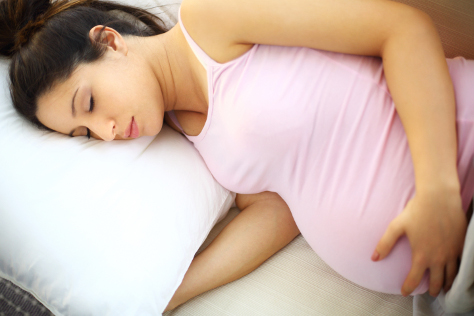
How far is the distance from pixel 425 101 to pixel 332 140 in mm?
194

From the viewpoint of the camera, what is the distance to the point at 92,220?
754mm

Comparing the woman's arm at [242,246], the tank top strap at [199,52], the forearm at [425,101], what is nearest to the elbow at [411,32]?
the forearm at [425,101]

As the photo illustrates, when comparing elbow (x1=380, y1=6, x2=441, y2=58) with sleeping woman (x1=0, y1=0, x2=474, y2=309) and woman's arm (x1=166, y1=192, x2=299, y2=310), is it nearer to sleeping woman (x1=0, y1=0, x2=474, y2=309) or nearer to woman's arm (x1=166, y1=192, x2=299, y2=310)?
sleeping woman (x1=0, y1=0, x2=474, y2=309)

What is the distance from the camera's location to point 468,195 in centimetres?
66

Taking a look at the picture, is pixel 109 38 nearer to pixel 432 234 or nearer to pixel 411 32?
pixel 411 32

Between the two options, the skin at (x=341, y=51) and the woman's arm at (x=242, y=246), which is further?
the woman's arm at (x=242, y=246)

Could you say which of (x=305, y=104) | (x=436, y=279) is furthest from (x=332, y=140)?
(x=436, y=279)

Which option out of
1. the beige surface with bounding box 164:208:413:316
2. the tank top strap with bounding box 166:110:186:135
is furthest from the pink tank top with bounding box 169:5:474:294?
the tank top strap with bounding box 166:110:186:135

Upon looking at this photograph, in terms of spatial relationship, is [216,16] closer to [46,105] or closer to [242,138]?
[242,138]

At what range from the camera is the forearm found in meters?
0.62

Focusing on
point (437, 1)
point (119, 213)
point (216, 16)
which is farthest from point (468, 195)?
point (119, 213)

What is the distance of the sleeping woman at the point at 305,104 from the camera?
65 centimetres

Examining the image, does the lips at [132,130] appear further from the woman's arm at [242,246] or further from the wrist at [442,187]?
the wrist at [442,187]

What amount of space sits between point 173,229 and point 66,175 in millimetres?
286
